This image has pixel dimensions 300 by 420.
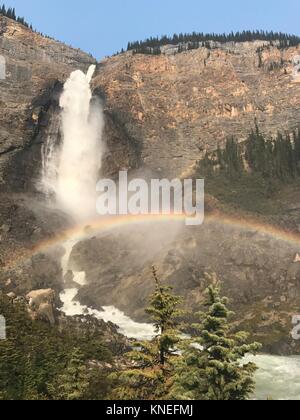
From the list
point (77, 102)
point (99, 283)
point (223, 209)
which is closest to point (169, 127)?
point (77, 102)

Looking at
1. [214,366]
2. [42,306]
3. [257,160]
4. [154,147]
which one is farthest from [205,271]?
[154,147]

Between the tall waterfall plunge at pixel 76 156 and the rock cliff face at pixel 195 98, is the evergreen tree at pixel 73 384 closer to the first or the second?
the tall waterfall plunge at pixel 76 156

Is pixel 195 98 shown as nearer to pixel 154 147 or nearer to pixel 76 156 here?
pixel 154 147

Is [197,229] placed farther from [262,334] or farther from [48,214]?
[48,214]

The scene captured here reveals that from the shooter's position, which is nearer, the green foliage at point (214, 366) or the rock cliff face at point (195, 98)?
the green foliage at point (214, 366)

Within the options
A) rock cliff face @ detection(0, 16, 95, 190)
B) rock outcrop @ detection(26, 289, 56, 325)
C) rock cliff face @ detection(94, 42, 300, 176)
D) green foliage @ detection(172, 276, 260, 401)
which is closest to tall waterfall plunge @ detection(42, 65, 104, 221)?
rock cliff face @ detection(0, 16, 95, 190)

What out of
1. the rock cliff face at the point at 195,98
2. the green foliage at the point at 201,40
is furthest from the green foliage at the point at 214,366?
the green foliage at the point at 201,40

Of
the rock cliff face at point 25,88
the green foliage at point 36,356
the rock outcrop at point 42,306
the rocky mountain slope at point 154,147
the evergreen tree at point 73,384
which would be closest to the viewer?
the evergreen tree at point 73,384
